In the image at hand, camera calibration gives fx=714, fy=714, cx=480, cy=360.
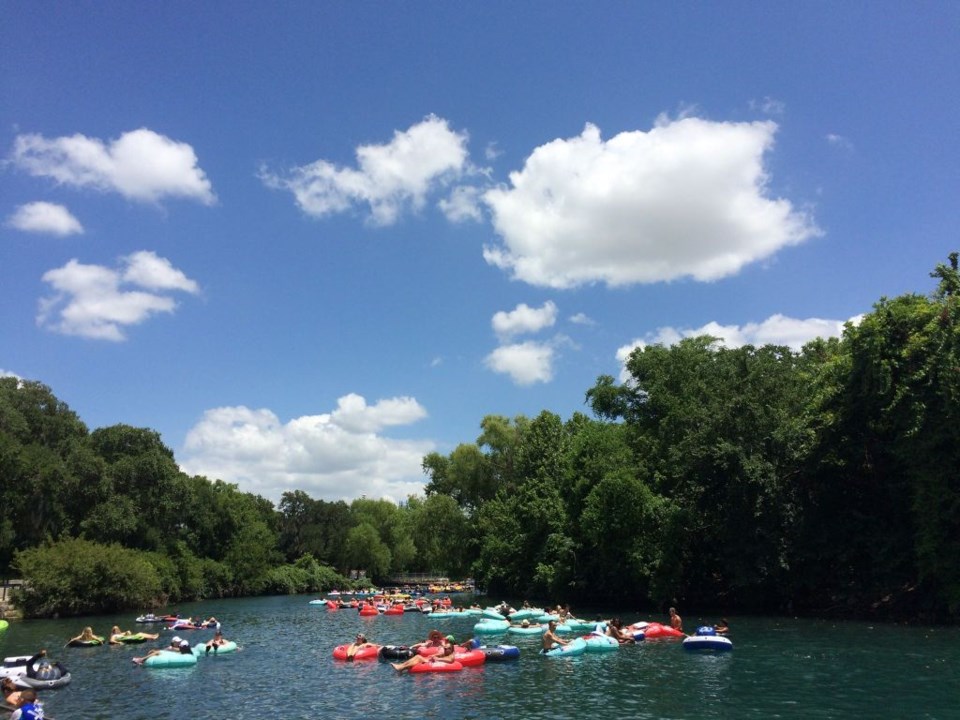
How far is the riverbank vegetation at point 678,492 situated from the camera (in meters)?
37.8

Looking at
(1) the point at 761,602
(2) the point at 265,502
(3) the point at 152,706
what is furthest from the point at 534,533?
(2) the point at 265,502

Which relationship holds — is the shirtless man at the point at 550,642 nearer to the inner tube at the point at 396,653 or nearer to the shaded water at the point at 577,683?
the shaded water at the point at 577,683

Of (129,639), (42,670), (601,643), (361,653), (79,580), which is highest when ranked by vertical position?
(79,580)

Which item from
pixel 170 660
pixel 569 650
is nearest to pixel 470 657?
pixel 569 650

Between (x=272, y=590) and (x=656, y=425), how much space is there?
226 feet

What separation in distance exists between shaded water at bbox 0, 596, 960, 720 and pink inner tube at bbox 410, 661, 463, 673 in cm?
55

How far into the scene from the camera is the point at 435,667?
28.4 metres

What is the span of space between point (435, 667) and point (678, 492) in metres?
26.5

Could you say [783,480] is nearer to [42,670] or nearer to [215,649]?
[215,649]

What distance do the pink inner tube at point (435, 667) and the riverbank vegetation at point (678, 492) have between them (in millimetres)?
21759

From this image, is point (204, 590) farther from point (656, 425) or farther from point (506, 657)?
point (506, 657)

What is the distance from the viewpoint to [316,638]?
43125 millimetres

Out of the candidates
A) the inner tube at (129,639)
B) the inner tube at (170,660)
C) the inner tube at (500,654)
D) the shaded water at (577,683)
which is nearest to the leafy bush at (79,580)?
the shaded water at (577,683)

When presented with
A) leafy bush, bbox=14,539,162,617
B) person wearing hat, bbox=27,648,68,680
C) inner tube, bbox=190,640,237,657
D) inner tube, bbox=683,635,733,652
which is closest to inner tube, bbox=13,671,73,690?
person wearing hat, bbox=27,648,68,680
